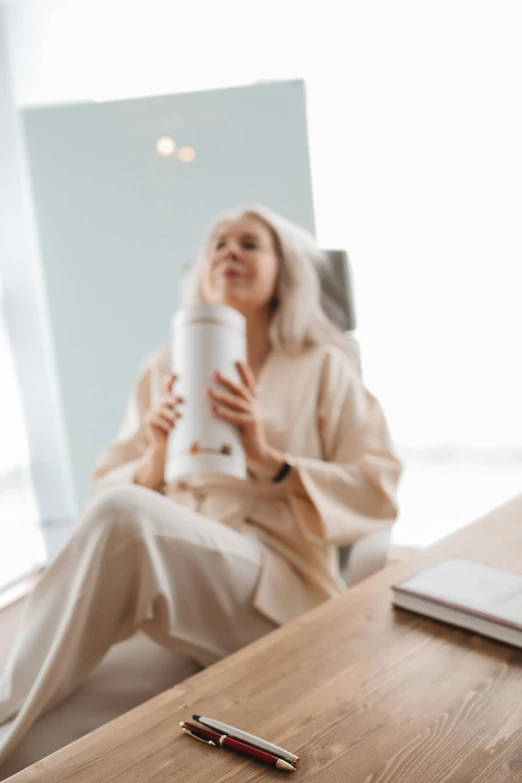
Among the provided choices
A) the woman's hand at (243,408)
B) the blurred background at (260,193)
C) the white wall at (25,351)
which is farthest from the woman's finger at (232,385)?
the white wall at (25,351)

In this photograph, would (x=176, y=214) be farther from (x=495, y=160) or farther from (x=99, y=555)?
(x=99, y=555)

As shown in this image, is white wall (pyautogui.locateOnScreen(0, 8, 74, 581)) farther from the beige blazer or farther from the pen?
the pen

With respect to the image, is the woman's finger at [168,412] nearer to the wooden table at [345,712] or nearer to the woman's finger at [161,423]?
the woman's finger at [161,423]

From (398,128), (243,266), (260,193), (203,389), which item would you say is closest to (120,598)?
(203,389)

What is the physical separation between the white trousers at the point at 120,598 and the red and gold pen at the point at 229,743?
49 centimetres

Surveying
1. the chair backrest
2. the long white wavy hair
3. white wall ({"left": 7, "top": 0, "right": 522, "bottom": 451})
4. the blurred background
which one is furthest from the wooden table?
white wall ({"left": 7, "top": 0, "right": 522, "bottom": 451})

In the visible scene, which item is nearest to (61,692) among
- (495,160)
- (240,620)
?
(240,620)

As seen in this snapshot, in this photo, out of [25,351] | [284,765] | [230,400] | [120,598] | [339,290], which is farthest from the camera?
[25,351]

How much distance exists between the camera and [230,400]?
1.35 metres

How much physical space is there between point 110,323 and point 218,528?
1.29m

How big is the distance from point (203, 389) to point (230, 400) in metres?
0.05

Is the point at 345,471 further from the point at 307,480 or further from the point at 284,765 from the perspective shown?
the point at 284,765

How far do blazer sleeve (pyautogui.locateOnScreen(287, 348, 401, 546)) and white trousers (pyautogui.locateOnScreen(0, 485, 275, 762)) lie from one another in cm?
21

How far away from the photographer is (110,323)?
253 centimetres
